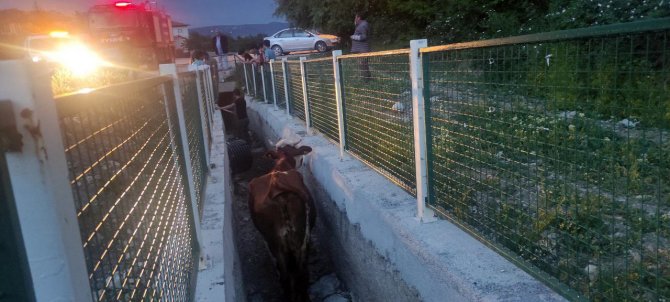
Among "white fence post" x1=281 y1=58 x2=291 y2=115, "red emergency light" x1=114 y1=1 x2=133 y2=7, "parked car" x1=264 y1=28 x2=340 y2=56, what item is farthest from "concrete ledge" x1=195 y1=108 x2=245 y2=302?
"parked car" x1=264 y1=28 x2=340 y2=56

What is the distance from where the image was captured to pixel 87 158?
168 cm

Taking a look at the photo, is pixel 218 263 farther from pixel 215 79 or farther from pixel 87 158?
pixel 215 79

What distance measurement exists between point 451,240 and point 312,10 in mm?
22396

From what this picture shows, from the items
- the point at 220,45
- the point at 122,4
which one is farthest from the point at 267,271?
the point at 220,45

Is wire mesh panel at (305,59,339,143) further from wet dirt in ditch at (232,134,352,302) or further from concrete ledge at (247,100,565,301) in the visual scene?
wet dirt in ditch at (232,134,352,302)

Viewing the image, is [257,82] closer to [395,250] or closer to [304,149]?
[304,149]

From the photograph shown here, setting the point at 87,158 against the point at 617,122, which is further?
the point at 617,122

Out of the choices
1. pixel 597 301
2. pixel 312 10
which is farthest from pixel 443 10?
pixel 597 301

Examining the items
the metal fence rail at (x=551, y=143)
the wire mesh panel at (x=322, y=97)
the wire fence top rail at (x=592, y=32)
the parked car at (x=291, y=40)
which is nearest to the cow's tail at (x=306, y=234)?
the metal fence rail at (x=551, y=143)

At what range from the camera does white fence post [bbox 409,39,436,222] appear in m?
3.70

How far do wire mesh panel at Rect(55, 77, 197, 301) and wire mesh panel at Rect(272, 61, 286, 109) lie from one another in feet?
25.6

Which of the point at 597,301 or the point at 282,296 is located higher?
the point at 597,301

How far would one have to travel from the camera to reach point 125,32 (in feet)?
66.0

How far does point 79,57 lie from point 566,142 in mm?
15955
